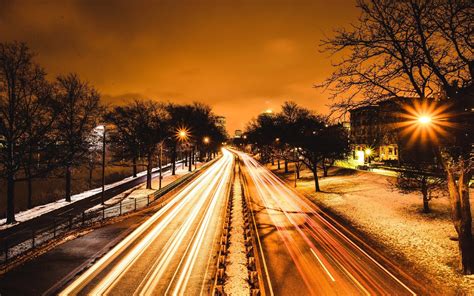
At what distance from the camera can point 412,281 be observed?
37.5ft

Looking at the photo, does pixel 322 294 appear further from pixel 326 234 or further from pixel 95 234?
pixel 95 234

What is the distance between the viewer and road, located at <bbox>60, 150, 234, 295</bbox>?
36.0 ft

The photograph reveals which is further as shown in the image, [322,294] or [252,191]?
[252,191]

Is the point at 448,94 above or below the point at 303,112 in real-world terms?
below

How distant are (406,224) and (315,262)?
9620 mm

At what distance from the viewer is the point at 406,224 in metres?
18.5

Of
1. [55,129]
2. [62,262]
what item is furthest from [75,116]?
[62,262]

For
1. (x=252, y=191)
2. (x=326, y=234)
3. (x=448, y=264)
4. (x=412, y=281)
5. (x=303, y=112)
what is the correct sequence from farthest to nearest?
(x=303, y=112), (x=252, y=191), (x=326, y=234), (x=448, y=264), (x=412, y=281)

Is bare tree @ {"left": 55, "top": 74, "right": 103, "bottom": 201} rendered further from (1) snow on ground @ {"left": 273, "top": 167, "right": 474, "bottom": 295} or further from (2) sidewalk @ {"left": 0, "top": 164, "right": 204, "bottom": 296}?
(1) snow on ground @ {"left": 273, "top": 167, "right": 474, "bottom": 295}

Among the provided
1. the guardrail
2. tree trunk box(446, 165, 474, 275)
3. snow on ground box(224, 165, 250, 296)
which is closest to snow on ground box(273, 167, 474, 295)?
tree trunk box(446, 165, 474, 275)

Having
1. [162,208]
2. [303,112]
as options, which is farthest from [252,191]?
[303,112]

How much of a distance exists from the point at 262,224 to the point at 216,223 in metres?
3.61

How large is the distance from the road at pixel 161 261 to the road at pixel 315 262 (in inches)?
124

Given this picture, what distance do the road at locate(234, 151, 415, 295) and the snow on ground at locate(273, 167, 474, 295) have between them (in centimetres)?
193
